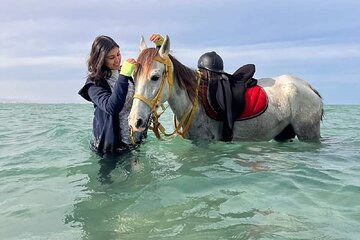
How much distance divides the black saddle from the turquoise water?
0.43m

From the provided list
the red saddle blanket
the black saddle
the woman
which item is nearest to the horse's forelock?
the woman

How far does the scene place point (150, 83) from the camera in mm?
4930

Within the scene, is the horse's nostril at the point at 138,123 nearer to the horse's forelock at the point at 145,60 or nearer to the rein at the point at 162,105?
the rein at the point at 162,105

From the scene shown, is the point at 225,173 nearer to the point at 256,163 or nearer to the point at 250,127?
the point at 256,163

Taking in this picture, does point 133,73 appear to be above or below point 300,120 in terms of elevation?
above

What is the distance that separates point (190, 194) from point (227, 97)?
2.11 m

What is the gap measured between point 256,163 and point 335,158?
4.54 feet

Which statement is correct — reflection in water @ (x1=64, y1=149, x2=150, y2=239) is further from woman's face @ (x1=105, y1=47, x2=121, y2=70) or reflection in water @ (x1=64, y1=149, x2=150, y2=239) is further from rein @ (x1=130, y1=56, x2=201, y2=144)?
woman's face @ (x1=105, y1=47, x2=121, y2=70)

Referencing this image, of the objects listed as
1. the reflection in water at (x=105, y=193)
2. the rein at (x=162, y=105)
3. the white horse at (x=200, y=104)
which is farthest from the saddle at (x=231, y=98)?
the reflection in water at (x=105, y=193)

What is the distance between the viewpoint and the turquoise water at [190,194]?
10.8 ft

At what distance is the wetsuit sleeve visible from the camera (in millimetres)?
4441

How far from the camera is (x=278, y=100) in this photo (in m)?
6.56

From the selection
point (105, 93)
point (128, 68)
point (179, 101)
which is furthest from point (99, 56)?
point (179, 101)

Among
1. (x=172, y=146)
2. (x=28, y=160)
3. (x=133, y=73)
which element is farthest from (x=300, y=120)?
(x=28, y=160)
